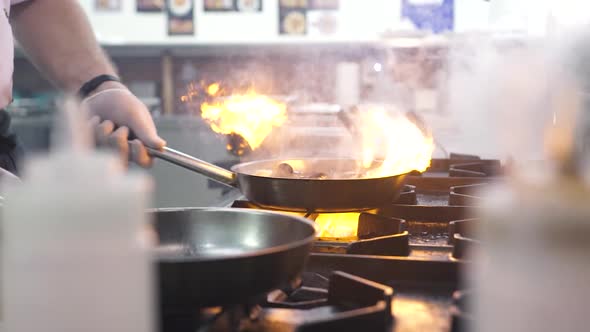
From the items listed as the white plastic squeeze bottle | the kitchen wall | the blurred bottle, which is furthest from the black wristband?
the kitchen wall

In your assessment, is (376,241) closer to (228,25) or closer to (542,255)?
(542,255)

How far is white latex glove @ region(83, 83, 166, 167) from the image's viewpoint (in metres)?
1.28

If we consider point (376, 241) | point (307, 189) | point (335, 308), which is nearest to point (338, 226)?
point (307, 189)

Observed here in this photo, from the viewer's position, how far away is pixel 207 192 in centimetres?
300

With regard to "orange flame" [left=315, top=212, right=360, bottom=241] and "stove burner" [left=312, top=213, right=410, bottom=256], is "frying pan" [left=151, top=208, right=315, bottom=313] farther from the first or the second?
"orange flame" [left=315, top=212, right=360, bottom=241]

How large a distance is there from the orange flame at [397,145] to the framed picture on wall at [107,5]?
3.56 meters

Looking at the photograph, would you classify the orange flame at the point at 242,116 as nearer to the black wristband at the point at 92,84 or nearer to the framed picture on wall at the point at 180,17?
the black wristband at the point at 92,84

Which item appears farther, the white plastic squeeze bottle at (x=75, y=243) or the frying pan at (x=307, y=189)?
the frying pan at (x=307, y=189)

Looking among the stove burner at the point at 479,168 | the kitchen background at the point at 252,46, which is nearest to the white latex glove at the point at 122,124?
the stove burner at the point at 479,168

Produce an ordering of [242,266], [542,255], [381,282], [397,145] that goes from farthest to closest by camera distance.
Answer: [397,145] → [381,282] → [242,266] → [542,255]

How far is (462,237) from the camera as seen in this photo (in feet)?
3.13

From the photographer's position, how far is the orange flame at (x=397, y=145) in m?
1.42

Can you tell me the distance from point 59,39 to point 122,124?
1.72 ft

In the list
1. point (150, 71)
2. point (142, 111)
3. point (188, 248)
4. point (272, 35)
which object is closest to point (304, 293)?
point (188, 248)
